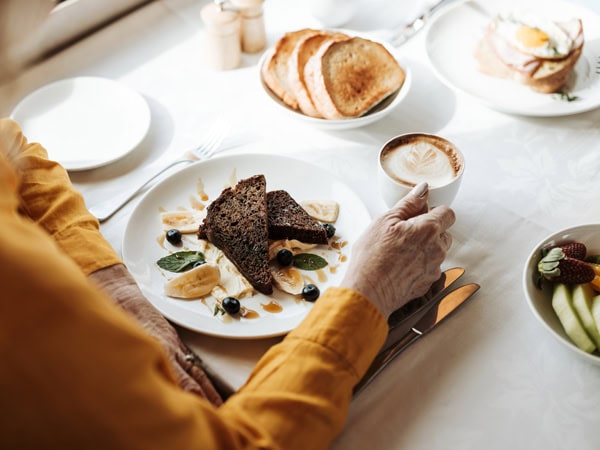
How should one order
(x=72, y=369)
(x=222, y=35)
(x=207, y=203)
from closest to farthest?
(x=72, y=369) < (x=207, y=203) < (x=222, y=35)

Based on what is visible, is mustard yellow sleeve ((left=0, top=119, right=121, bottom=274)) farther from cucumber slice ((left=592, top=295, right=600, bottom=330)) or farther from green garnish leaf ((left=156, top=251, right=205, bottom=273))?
cucumber slice ((left=592, top=295, right=600, bottom=330))

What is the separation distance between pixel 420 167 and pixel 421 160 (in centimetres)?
2

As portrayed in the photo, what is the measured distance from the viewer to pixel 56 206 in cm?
122

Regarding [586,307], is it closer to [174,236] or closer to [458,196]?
[458,196]

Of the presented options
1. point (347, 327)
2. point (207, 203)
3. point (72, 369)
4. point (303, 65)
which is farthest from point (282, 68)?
point (72, 369)

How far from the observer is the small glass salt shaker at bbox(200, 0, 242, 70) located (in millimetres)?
1738

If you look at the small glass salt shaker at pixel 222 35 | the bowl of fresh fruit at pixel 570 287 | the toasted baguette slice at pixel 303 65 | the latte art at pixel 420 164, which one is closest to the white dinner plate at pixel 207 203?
the latte art at pixel 420 164

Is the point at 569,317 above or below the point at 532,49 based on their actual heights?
below

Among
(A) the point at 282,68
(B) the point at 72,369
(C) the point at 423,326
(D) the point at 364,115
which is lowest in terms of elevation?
(C) the point at 423,326

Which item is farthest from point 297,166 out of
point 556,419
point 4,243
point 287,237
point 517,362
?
point 4,243

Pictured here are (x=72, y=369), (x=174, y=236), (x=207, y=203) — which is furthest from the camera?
(x=207, y=203)

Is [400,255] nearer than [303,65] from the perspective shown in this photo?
Yes

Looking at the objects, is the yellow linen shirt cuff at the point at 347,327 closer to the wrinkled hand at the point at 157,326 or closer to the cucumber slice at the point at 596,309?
the wrinkled hand at the point at 157,326

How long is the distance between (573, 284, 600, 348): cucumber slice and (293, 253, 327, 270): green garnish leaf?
1.53 feet
